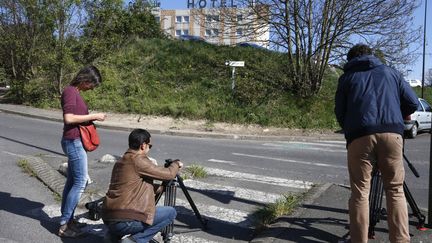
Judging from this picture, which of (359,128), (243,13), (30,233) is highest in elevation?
(243,13)

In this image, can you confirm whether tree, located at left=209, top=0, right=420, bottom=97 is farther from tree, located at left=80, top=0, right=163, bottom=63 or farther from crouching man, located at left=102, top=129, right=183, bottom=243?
crouching man, located at left=102, top=129, right=183, bottom=243

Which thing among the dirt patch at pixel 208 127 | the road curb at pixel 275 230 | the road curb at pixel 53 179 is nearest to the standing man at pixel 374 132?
the road curb at pixel 275 230

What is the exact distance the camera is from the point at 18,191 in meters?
6.80

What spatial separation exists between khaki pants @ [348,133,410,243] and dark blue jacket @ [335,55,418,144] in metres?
0.09

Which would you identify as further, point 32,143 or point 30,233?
point 32,143

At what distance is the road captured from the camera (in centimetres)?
567

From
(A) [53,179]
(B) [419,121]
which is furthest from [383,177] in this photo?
(B) [419,121]

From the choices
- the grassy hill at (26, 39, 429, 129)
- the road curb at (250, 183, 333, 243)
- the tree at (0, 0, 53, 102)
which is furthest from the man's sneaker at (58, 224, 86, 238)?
the tree at (0, 0, 53, 102)

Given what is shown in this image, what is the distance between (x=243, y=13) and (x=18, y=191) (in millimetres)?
15987

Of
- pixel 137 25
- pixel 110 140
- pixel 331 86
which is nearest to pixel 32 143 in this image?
pixel 110 140

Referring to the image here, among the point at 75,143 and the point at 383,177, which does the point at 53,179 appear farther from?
the point at 383,177

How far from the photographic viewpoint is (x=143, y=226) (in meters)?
4.09

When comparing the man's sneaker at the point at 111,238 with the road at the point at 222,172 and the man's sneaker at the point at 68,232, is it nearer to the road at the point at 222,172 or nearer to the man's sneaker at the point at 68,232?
the man's sneaker at the point at 68,232

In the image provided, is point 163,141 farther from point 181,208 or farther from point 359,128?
point 359,128
